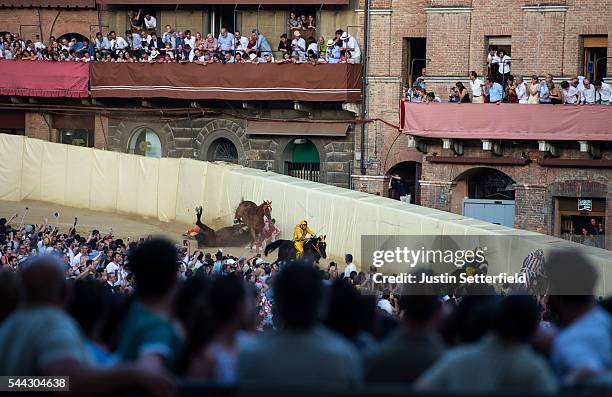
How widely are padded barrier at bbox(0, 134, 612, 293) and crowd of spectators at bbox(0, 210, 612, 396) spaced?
18.5m

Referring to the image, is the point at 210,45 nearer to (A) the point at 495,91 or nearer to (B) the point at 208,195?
(B) the point at 208,195

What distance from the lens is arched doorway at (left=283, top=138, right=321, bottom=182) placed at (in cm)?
4347

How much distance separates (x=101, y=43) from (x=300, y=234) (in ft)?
50.8

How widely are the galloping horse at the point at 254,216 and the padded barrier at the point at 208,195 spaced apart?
0.35 meters

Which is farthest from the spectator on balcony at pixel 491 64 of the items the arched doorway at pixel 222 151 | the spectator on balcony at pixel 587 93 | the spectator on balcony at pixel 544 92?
the arched doorway at pixel 222 151

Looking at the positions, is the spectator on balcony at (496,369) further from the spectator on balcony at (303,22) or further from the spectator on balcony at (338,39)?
the spectator on balcony at (303,22)

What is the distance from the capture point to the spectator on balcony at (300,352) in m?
6.19

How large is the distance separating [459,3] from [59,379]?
114ft

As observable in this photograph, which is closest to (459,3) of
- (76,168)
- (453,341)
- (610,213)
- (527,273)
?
(610,213)

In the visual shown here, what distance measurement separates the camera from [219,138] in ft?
147

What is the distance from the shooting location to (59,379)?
20.1ft

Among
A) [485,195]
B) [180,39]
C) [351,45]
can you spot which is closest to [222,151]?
[180,39]

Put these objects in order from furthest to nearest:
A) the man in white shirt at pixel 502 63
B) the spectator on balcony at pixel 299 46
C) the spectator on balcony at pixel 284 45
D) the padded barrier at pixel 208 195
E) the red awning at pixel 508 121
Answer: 1. the spectator on balcony at pixel 284 45
2. the spectator on balcony at pixel 299 46
3. the man in white shirt at pixel 502 63
4. the red awning at pixel 508 121
5. the padded barrier at pixel 208 195

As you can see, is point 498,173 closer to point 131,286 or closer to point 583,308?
point 131,286
